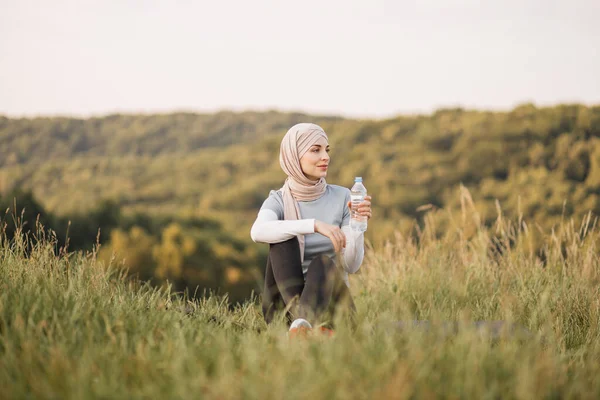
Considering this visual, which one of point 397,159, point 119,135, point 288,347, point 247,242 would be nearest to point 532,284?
point 288,347

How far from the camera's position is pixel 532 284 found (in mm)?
4457

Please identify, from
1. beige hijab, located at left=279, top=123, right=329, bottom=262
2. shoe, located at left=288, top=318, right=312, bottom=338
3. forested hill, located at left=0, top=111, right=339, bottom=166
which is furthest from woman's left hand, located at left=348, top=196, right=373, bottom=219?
forested hill, located at left=0, top=111, right=339, bottom=166

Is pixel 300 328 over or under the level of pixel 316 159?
under

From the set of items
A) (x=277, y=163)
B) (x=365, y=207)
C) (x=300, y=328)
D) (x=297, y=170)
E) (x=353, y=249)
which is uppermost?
(x=297, y=170)

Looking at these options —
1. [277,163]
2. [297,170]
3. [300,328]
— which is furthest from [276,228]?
[277,163]

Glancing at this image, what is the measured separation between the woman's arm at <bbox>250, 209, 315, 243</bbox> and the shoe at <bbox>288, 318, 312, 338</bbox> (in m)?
0.51

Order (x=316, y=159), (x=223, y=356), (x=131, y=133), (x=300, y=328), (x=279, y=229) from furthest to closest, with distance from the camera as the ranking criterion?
(x=131, y=133)
(x=316, y=159)
(x=279, y=229)
(x=300, y=328)
(x=223, y=356)

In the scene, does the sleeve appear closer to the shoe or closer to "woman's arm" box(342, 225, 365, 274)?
"woman's arm" box(342, 225, 365, 274)

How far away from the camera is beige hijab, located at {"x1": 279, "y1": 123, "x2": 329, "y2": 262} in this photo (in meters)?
3.45

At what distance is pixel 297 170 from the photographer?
11.4ft

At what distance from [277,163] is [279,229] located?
4341cm

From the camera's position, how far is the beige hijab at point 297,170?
11.3 feet

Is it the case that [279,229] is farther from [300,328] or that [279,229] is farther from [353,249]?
[300,328]

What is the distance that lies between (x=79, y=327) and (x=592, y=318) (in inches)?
125
